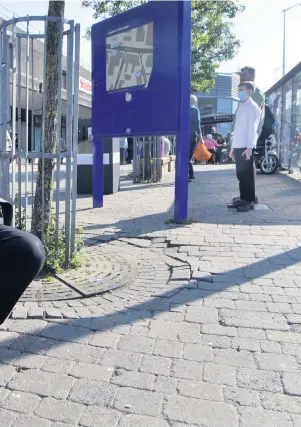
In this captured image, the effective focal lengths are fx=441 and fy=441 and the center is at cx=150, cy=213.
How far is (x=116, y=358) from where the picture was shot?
2.60m

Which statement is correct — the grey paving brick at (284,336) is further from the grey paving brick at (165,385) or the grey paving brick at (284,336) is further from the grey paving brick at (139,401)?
the grey paving brick at (139,401)

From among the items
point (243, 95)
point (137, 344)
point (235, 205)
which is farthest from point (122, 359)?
point (243, 95)

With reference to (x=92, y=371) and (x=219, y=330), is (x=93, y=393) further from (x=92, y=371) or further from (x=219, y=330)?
(x=219, y=330)

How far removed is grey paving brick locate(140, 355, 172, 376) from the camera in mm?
2461

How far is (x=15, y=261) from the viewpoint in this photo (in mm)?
1981

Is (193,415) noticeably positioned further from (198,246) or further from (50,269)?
(198,246)

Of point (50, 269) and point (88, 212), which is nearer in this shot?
point (50, 269)

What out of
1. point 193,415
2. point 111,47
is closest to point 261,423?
point 193,415

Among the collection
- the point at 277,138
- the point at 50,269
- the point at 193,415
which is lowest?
the point at 193,415

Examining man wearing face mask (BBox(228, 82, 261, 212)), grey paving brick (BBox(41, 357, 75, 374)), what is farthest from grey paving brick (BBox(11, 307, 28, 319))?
man wearing face mask (BBox(228, 82, 261, 212))


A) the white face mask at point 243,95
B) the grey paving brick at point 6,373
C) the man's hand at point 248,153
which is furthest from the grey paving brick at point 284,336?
the white face mask at point 243,95

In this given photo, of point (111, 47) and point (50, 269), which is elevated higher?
point (111, 47)

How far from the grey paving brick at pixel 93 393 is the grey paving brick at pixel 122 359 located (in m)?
0.19

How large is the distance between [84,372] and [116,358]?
225 millimetres
